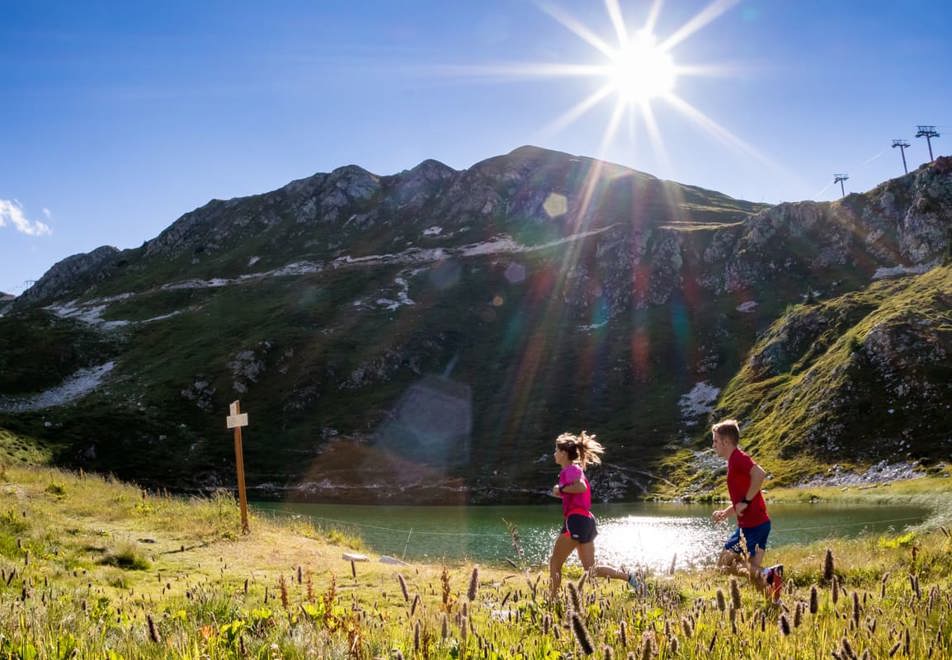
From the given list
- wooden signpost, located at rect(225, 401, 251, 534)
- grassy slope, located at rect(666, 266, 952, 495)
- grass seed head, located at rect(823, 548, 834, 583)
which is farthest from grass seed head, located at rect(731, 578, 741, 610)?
grassy slope, located at rect(666, 266, 952, 495)

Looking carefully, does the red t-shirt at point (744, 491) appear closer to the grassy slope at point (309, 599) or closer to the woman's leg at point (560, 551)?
the grassy slope at point (309, 599)

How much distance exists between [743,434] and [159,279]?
17845 centimetres

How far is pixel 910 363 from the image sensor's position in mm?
83875

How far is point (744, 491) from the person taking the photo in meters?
9.58

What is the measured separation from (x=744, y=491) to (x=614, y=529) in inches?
1853

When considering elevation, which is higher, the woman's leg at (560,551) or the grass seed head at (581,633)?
the grass seed head at (581,633)

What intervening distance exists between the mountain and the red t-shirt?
7669 centimetres

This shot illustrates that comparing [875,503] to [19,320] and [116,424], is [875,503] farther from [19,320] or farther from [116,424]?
[19,320]

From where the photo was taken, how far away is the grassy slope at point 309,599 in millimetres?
3990

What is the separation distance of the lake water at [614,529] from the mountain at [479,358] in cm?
2043

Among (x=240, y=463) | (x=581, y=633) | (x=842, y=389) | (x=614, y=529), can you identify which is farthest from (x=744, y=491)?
(x=842, y=389)

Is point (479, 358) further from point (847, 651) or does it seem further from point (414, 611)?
point (847, 651)

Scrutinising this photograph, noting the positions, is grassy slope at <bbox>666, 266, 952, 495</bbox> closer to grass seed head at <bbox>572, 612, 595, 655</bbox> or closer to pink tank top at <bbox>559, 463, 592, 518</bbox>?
pink tank top at <bbox>559, 463, 592, 518</bbox>

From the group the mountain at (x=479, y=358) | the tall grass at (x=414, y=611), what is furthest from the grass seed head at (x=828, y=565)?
the mountain at (x=479, y=358)
